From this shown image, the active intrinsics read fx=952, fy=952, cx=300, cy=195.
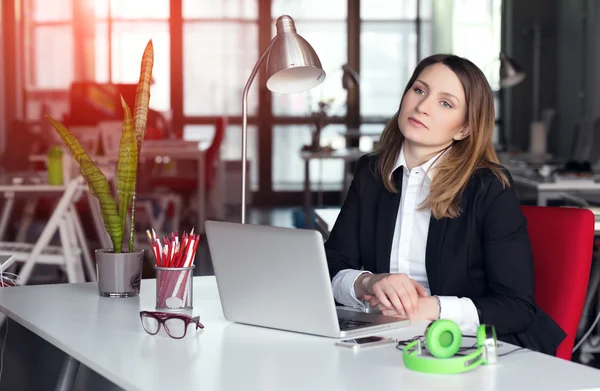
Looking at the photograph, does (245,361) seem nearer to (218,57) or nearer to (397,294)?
(397,294)

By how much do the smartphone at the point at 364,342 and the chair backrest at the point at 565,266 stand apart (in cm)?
61

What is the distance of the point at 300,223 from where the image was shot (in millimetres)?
5707

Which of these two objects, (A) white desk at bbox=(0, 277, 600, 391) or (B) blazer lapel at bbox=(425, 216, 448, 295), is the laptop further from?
(B) blazer lapel at bbox=(425, 216, 448, 295)

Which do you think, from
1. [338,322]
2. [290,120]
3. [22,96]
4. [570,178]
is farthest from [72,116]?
[338,322]

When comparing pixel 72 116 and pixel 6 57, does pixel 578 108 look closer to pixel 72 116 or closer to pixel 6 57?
pixel 72 116

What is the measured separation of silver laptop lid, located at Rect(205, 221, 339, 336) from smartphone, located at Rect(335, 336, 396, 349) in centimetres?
4

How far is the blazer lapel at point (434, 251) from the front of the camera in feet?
6.89

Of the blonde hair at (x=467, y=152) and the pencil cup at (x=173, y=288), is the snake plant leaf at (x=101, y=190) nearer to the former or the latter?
the pencil cup at (x=173, y=288)

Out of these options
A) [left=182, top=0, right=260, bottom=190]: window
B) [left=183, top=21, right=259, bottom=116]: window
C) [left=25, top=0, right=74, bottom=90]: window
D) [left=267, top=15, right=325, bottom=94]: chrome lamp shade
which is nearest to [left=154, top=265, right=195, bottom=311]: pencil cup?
[left=267, top=15, right=325, bottom=94]: chrome lamp shade

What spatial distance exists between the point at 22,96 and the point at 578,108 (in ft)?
21.0

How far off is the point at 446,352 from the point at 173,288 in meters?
0.70

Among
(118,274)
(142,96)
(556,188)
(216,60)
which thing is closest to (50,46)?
(216,60)

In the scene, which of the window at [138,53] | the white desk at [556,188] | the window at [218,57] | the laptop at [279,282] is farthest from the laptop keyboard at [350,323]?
the window at [138,53]

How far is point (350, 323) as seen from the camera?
70.2 inches
